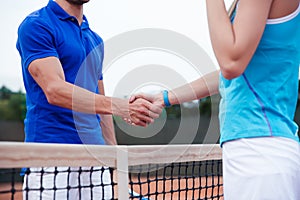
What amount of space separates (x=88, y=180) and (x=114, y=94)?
0.27m

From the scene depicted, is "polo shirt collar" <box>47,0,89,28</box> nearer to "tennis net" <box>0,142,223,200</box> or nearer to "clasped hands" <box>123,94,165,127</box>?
"clasped hands" <box>123,94,165,127</box>

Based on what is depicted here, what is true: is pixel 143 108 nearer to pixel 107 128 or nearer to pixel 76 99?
pixel 76 99

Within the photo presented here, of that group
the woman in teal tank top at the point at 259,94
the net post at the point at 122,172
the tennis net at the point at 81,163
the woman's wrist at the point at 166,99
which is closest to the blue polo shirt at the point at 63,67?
the tennis net at the point at 81,163

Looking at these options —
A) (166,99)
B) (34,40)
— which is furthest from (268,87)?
(34,40)

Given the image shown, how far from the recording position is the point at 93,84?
5.32 ft

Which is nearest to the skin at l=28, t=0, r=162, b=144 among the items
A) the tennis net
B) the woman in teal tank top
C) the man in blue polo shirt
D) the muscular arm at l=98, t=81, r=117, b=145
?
the man in blue polo shirt

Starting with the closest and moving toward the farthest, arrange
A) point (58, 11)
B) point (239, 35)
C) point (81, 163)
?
point (239, 35) < point (81, 163) < point (58, 11)

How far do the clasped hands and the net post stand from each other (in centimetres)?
14

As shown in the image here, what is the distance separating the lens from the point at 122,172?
1.33 metres

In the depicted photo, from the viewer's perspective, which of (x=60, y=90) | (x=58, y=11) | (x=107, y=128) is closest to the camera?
(x=60, y=90)

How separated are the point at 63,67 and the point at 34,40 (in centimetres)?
11

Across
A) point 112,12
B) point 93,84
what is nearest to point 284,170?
point 93,84

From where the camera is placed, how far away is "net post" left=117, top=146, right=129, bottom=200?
132 centimetres

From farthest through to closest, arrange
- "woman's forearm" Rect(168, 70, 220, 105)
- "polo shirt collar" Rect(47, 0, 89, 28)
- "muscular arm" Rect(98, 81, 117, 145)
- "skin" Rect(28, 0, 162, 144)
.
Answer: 1. "muscular arm" Rect(98, 81, 117, 145)
2. "polo shirt collar" Rect(47, 0, 89, 28)
3. "skin" Rect(28, 0, 162, 144)
4. "woman's forearm" Rect(168, 70, 220, 105)
